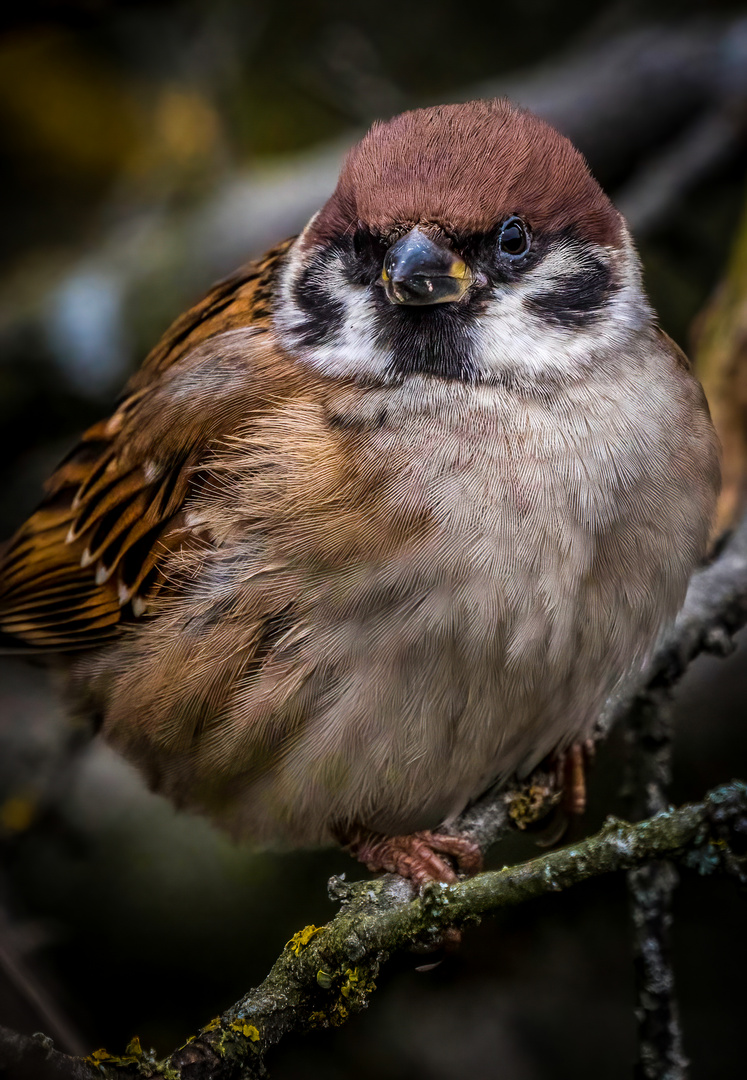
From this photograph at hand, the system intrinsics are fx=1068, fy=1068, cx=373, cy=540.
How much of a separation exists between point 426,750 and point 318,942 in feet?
1.86

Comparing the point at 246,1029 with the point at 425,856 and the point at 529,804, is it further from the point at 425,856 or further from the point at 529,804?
the point at 529,804

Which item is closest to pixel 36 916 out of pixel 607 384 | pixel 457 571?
pixel 457 571

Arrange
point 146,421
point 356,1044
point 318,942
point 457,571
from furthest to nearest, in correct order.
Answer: point 356,1044 < point 146,421 < point 457,571 < point 318,942

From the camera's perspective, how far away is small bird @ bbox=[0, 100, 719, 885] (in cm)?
A: 235

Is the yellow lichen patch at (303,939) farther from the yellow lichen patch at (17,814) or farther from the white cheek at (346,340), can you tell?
the yellow lichen patch at (17,814)

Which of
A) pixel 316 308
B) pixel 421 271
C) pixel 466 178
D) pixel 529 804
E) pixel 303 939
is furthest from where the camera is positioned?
pixel 529 804

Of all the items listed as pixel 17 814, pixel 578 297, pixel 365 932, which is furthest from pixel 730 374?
pixel 17 814

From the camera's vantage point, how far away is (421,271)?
2.28m

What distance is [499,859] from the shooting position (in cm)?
362

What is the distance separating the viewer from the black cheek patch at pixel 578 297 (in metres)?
2.50

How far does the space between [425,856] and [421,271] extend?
4.64 feet

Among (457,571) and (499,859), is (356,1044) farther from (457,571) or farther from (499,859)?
(457,571)

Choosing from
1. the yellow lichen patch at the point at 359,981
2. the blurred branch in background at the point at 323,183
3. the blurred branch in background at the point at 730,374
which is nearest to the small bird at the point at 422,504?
the yellow lichen patch at the point at 359,981

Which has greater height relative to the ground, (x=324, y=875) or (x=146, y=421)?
(x=146, y=421)
